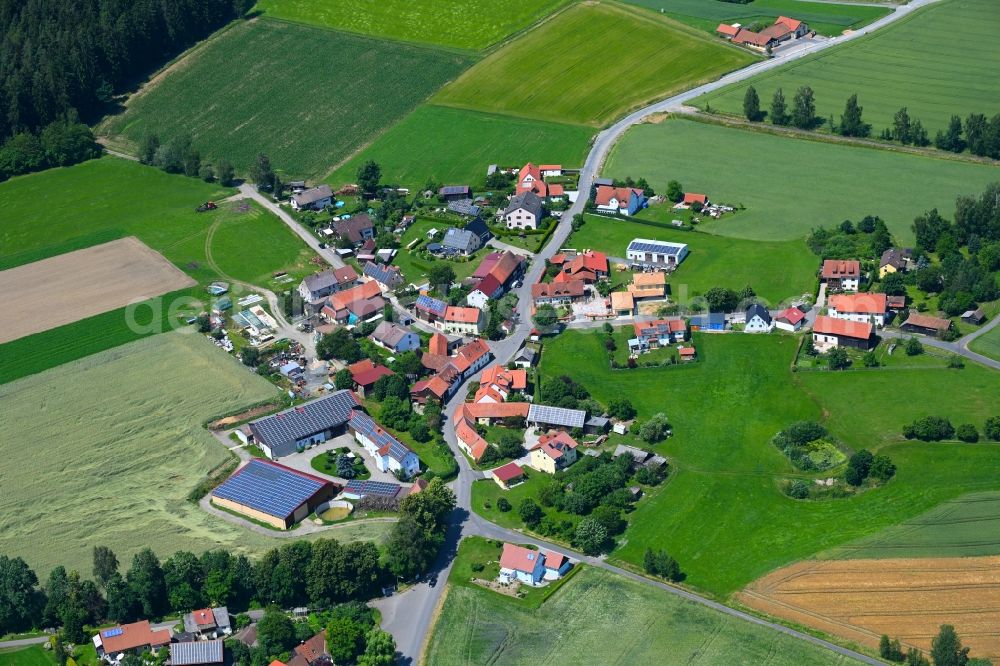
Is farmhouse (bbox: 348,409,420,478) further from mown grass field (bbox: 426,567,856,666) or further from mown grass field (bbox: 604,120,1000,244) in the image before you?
mown grass field (bbox: 604,120,1000,244)

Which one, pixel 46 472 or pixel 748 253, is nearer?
pixel 46 472

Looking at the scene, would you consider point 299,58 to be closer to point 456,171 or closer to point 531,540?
point 456,171

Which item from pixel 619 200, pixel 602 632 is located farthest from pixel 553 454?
pixel 619 200

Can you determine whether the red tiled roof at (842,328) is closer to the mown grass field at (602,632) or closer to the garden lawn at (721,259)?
the garden lawn at (721,259)

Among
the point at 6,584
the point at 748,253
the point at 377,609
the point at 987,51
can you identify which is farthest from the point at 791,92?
the point at 6,584

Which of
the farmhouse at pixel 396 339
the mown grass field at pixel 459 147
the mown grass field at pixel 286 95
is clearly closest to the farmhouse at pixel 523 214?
the mown grass field at pixel 459 147

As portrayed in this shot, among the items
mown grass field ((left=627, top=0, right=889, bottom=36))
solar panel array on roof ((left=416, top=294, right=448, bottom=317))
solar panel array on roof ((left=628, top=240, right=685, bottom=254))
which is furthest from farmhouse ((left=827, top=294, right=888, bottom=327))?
mown grass field ((left=627, top=0, right=889, bottom=36))
